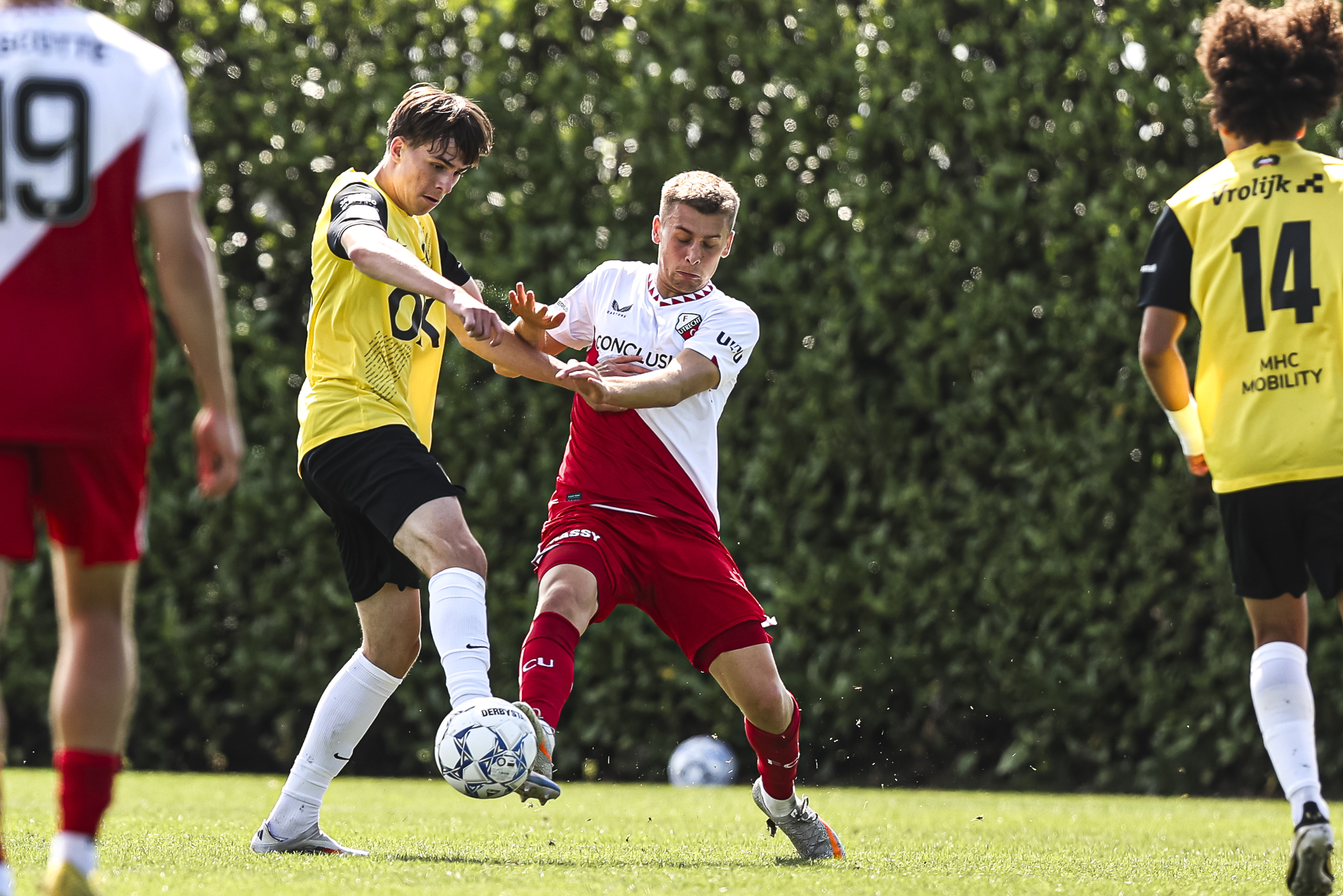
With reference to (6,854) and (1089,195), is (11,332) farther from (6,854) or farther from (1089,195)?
(1089,195)

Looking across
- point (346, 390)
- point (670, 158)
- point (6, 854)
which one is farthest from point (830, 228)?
point (6, 854)

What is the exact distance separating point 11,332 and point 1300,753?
9.53ft

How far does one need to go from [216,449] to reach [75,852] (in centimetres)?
73

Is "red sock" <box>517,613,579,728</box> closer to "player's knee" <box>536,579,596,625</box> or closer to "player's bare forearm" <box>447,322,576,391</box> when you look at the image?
"player's knee" <box>536,579,596,625</box>

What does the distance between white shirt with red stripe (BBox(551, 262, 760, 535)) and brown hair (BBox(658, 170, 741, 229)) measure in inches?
11.0

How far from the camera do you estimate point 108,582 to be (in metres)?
2.65

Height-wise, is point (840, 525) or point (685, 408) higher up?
point (685, 408)

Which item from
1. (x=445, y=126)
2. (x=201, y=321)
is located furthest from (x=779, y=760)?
(x=201, y=321)

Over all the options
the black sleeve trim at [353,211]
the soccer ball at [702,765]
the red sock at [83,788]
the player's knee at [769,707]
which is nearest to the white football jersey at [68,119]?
the red sock at [83,788]

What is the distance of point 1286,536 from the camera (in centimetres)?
350

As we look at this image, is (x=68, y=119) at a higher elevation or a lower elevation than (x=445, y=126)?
lower

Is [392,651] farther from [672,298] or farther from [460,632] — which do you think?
[672,298]

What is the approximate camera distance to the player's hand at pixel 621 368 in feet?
14.5

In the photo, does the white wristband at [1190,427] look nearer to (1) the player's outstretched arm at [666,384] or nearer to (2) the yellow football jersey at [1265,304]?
(2) the yellow football jersey at [1265,304]
